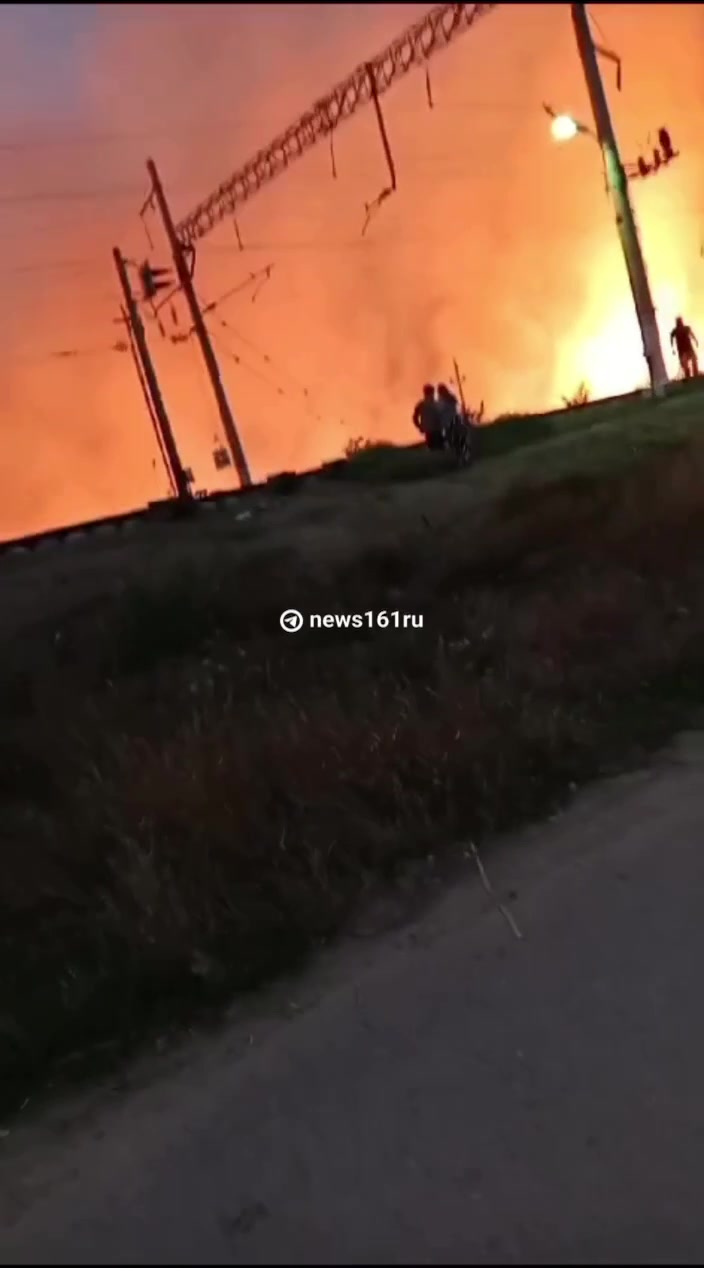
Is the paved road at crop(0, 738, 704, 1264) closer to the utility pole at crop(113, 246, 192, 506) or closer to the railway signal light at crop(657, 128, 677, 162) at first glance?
the railway signal light at crop(657, 128, 677, 162)

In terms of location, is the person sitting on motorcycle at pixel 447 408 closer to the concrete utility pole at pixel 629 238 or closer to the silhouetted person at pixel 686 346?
the concrete utility pole at pixel 629 238

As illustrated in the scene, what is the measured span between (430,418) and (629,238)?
200 inches

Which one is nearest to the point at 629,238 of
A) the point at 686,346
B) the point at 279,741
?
the point at 686,346

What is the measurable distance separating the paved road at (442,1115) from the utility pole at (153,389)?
13919 millimetres

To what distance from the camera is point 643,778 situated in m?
4.40

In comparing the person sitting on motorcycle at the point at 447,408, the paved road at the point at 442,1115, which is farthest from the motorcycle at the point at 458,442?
the paved road at the point at 442,1115

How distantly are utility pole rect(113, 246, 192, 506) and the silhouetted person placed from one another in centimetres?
917

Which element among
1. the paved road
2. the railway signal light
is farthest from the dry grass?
the railway signal light

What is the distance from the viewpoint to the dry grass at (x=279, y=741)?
3662 mm

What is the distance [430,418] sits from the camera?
15.2 metres

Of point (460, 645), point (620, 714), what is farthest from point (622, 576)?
point (620, 714)

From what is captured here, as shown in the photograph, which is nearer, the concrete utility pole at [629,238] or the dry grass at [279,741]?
the dry grass at [279,741]

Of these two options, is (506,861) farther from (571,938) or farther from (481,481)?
(481,481)

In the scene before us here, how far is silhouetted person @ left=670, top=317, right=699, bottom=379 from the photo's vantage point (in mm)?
20828
